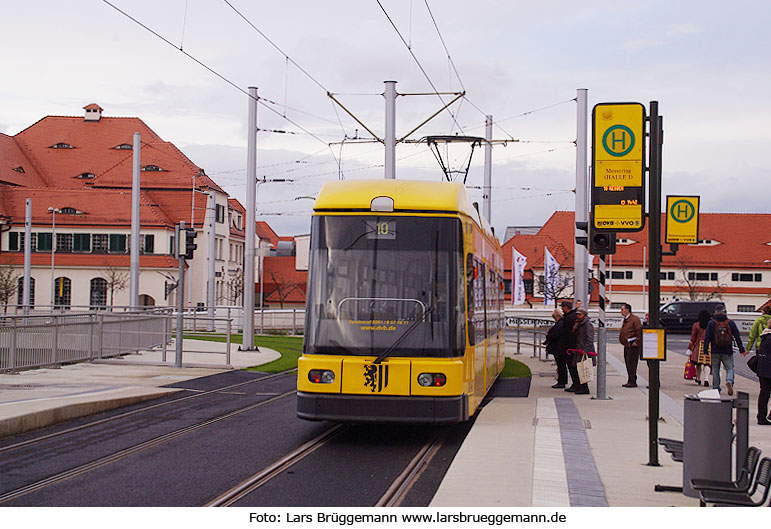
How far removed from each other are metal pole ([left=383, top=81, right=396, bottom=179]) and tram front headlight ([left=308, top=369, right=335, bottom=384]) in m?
13.5

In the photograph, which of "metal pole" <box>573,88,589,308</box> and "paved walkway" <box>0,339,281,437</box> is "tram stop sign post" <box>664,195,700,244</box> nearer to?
"metal pole" <box>573,88,589,308</box>

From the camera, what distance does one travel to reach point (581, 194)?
24891 millimetres

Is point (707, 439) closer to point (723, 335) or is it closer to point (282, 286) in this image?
point (723, 335)

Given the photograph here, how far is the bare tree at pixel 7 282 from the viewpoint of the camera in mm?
62500

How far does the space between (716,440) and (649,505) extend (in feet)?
2.72

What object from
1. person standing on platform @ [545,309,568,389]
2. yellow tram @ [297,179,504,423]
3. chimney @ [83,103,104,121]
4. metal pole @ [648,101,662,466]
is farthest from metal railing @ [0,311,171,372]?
chimney @ [83,103,104,121]

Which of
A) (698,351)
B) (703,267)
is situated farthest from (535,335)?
(703,267)

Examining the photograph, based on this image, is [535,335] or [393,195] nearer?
[393,195]

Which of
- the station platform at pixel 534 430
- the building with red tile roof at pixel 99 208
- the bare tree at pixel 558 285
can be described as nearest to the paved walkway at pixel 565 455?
the station platform at pixel 534 430

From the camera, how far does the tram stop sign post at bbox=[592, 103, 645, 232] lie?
12234mm

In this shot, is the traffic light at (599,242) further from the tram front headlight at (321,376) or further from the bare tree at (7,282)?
the bare tree at (7,282)

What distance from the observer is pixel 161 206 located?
77875 mm

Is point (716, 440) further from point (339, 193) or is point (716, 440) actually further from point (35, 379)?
point (35, 379)

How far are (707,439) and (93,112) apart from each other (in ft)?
272
